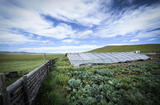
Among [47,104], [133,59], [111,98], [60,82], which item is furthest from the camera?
[133,59]

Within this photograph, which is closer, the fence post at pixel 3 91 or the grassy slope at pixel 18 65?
the fence post at pixel 3 91

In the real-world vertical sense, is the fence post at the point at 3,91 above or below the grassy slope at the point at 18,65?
above

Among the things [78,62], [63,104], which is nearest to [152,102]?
[63,104]

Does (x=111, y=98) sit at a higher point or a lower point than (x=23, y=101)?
lower

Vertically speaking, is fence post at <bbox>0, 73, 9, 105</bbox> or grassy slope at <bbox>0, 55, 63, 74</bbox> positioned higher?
fence post at <bbox>0, 73, 9, 105</bbox>

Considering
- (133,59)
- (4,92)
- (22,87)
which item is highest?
(4,92)

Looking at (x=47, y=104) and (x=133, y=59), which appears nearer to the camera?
(x=47, y=104)

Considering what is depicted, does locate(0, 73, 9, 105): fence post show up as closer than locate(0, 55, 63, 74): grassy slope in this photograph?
Yes

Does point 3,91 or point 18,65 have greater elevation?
point 3,91

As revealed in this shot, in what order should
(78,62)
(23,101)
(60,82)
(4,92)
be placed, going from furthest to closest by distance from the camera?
(78,62), (60,82), (23,101), (4,92)

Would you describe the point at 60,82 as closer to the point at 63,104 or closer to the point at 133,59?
the point at 63,104

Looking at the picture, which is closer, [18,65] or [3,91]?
[3,91]

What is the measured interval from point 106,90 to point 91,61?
23.4ft

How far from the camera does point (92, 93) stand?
10.1 feet
